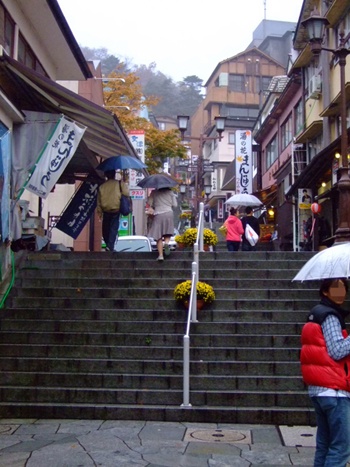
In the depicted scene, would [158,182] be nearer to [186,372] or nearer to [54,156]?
[54,156]

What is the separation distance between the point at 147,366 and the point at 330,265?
4618mm

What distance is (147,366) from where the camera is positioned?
913cm

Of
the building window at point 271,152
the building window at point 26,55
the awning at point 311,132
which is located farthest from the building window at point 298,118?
the building window at point 26,55

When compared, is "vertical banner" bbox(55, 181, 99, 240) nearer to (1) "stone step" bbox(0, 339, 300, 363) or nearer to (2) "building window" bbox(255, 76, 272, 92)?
(1) "stone step" bbox(0, 339, 300, 363)

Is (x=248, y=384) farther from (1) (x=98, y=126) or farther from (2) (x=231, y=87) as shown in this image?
(2) (x=231, y=87)

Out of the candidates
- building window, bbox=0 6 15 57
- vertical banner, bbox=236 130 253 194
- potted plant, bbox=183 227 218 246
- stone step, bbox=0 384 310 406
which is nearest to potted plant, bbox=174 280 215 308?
stone step, bbox=0 384 310 406

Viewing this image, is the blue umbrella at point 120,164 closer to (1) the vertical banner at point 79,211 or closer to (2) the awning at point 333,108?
(1) the vertical banner at point 79,211

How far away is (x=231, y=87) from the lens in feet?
216

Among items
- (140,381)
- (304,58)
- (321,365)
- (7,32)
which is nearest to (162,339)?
(140,381)

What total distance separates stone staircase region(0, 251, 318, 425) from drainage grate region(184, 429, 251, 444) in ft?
1.59

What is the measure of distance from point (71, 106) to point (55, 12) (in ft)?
13.8

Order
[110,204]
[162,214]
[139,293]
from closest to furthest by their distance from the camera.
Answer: [139,293] < [162,214] < [110,204]

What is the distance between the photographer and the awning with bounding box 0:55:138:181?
10.9 m

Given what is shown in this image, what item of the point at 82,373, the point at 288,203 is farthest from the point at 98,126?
the point at 288,203
